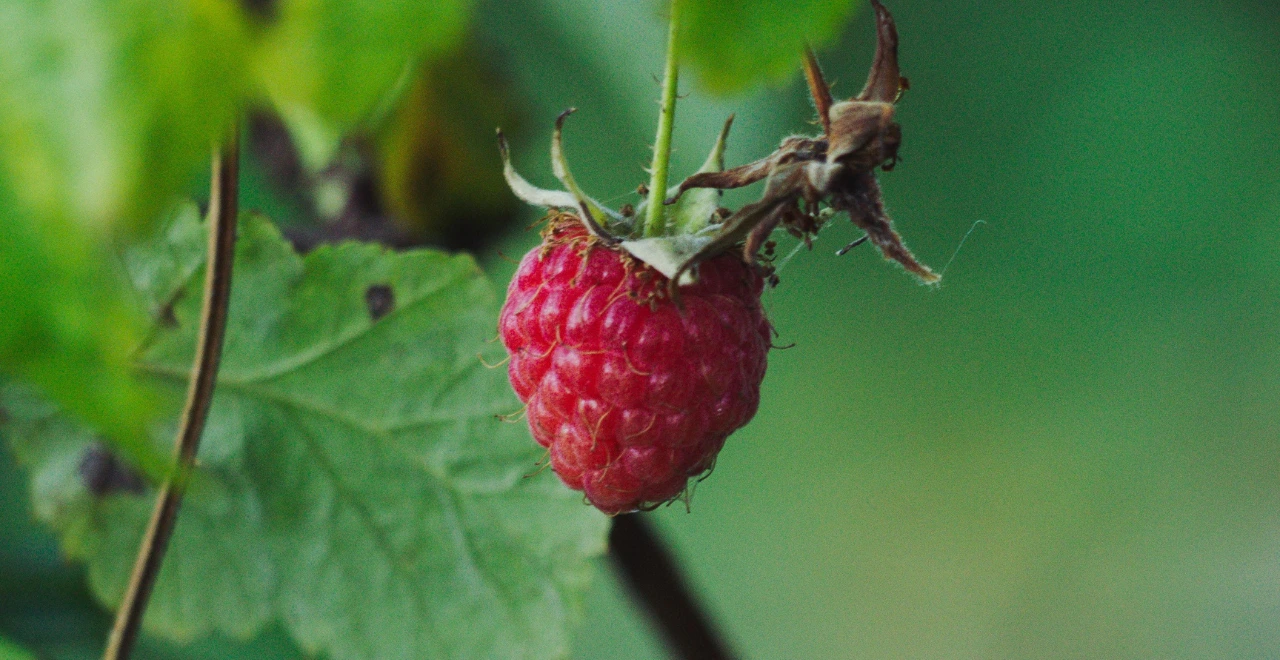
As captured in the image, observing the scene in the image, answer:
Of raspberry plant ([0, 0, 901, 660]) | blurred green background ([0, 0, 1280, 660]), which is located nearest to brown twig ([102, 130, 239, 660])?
raspberry plant ([0, 0, 901, 660])

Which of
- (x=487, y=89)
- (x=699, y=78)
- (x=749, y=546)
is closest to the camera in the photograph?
(x=699, y=78)

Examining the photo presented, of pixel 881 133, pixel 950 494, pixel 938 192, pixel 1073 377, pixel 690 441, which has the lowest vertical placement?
pixel 950 494

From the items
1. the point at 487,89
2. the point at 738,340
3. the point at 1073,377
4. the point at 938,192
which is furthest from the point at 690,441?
the point at 1073,377

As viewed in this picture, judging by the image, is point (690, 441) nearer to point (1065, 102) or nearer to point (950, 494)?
point (1065, 102)

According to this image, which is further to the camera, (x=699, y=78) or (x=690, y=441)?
(x=690, y=441)

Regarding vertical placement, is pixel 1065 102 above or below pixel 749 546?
above

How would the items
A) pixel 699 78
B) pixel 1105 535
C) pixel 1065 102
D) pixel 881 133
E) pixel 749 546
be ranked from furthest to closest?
pixel 749 546
pixel 1105 535
pixel 1065 102
pixel 881 133
pixel 699 78

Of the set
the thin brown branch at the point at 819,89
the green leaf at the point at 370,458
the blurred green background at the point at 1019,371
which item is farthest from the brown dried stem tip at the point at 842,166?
the blurred green background at the point at 1019,371
